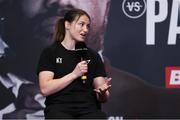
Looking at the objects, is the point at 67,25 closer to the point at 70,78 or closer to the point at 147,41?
the point at 70,78

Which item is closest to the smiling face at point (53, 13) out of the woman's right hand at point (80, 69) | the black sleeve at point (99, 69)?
the black sleeve at point (99, 69)

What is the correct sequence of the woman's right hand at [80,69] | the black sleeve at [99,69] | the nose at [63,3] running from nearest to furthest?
the woman's right hand at [80,69]
the black sleeve at [99,69]
the nose at [63,3]

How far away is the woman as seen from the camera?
2.61 m

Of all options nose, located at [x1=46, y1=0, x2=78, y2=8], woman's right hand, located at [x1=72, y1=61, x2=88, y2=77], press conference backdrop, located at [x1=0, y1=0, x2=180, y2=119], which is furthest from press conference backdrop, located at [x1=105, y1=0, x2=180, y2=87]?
woman's right hand, located at [x1=72, y1=61, x2=88, y2=77]

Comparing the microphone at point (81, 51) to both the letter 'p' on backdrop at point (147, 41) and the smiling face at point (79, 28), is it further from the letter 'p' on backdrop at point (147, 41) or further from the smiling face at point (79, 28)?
the letter 'p' on backdrop at point (147, 41)

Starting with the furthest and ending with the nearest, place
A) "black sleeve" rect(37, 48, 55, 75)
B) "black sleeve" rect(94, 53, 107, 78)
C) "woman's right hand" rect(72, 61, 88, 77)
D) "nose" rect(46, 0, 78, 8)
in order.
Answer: "nose" rect(46, 0, 78, 8), "black sleeve" rect(94, 53, 107, 78), "black sleeve" rect(37, 48, 55, 75), "woman's right hand" rect(72, 61, 88, 77)

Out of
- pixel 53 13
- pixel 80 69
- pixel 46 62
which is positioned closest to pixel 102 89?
pixel 80 69

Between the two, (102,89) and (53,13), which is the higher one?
(53,13)

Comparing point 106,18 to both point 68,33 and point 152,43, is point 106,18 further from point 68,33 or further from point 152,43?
point 68,33

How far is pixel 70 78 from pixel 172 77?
51.7 inches

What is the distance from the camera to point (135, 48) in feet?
11.9

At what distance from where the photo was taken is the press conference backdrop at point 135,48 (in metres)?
3.63

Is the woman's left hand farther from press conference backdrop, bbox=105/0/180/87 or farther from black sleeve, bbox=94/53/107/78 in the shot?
press conference backdrop, bbox=105/0/180/87

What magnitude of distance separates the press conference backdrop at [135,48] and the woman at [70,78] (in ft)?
2.87
